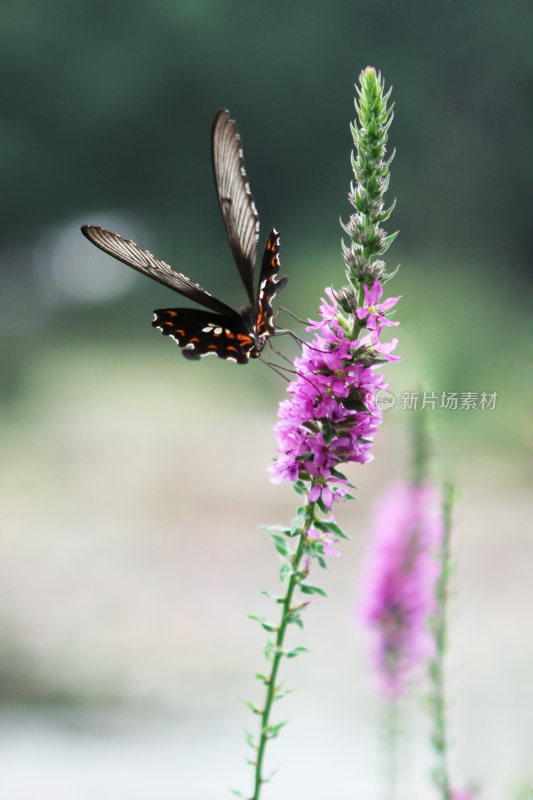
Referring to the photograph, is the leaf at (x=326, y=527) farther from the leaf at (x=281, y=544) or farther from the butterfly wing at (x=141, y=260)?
the butterfly wing at (x=141, y=260)

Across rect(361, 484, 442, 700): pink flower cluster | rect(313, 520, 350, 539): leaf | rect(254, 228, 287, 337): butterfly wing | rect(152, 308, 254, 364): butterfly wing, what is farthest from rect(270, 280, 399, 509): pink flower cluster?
rect(361, 484, 442, 700): pink flower cluster

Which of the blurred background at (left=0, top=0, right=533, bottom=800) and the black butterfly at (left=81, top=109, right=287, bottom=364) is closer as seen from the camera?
the black butterfly at (left=81, top=109, right=287, bottom=364)

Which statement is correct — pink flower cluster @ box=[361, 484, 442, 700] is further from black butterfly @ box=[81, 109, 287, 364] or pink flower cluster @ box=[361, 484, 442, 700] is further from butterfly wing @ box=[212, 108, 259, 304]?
butterfly wing @ box=[212, 108, 259, 304]

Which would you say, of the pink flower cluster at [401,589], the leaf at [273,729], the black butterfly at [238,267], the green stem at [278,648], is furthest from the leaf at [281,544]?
the pink flower cluster at [401,589]

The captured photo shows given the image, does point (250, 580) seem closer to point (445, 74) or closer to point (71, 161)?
point (445, 74)

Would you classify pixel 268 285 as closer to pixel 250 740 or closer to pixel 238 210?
pixel 238 210
